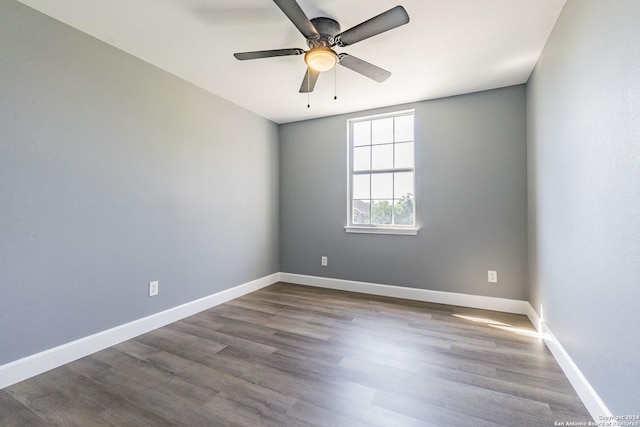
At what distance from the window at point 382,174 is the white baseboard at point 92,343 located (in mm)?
2039

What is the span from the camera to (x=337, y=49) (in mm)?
2162

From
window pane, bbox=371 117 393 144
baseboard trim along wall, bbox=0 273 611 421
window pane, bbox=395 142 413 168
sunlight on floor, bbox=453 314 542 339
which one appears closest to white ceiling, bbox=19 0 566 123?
window pane, bbox=371 117 393 144

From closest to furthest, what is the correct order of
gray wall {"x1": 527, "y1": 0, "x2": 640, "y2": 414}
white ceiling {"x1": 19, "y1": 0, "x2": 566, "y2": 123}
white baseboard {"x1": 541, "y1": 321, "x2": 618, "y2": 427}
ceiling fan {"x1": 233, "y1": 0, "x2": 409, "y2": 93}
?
gray wall {"x1": 527, "y1": 0, "x2": 640, "y2": 414} < white baseboard {"x1": 541, "y1": 321, "x2": 618, "y2": 427} < ceiling fan {"x1": 233, "y1": 0, "x2": 409, "y2": 93} < white ceiling {"x1": 19, "y1": 0, "x2": 566, "y2": 123}

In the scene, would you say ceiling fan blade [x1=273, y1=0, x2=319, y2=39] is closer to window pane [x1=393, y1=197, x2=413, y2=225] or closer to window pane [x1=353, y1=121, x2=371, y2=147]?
window pane [x1=353, y1=121, x2=371, y2=147]

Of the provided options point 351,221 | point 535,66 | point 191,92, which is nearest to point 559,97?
point 535,66

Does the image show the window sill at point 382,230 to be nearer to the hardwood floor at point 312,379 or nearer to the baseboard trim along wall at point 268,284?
the baseboard trim along wall at point 268,284

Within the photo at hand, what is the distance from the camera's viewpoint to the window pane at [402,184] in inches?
131

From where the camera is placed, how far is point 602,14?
4.22 feet

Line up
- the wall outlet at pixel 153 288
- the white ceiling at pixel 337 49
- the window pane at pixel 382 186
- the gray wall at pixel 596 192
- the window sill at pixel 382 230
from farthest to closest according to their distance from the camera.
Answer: the window pane at pixel 382 186, the window sill at pixel 382 230, the wall outlet at pixel 153 288, the white ceiling at pixel 337 49, the gray wall at pixel 596 192

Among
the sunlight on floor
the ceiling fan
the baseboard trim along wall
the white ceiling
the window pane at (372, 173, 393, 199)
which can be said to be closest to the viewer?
the ceiling fan

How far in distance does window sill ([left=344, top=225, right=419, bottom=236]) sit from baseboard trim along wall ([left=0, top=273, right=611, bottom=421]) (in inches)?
26.2

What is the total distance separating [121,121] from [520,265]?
395 cm

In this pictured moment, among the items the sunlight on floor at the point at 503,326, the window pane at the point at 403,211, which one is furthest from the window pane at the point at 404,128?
the sunlight on floor at the point at 503,326

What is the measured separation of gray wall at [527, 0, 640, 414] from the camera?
3.54 ft
